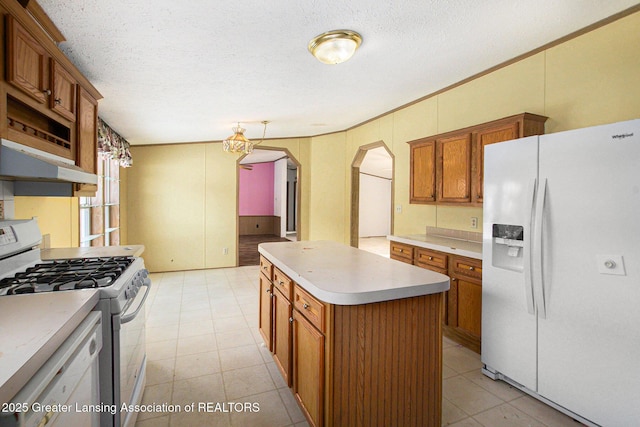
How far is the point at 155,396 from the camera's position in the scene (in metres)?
2.11

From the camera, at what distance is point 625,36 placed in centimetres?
211

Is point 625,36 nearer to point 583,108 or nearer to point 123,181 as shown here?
point 583,108

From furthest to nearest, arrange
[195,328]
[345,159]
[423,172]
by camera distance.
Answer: [345,159]
[423,172]
[195,328]

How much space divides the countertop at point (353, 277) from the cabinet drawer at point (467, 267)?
0.91 m

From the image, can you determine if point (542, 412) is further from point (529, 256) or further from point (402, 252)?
point (402, 252)

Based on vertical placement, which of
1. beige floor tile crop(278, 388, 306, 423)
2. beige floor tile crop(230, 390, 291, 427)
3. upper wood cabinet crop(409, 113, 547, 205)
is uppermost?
upper wood cabinet crop(409, 113, 547, 205)

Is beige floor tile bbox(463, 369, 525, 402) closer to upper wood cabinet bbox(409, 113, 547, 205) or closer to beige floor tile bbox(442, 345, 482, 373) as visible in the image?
beige floor tile bbox(442, 345, 482, 373)

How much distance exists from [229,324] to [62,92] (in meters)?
2.44

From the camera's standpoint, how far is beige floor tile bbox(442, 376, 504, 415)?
6.57 feet

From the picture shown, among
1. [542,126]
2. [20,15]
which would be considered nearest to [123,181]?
[20,15]

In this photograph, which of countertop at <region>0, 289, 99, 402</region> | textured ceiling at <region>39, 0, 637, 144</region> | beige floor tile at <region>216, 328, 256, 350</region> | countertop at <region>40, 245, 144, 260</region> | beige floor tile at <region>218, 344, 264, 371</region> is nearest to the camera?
countertop at <region>0, 289, 99, 402</region>


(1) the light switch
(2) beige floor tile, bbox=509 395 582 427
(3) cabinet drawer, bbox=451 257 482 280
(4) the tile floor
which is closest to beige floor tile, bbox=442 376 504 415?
(4) the tile floor

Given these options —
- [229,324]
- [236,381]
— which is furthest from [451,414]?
[229,324]

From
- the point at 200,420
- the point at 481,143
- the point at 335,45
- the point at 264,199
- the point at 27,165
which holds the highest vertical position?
the point at 335,45
